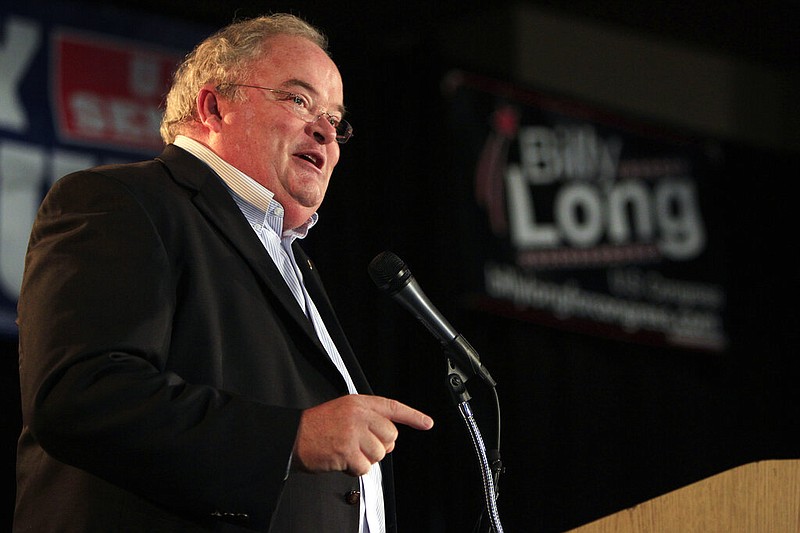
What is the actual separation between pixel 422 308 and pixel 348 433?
33 cm

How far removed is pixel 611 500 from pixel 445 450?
3.16 ft

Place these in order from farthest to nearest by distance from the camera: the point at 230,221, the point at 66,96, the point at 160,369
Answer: the point at 66,96 → the point at 230,221 → the point at 160,369

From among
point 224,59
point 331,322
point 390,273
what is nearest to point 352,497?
point 390,273

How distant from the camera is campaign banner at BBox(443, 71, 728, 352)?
192 inches

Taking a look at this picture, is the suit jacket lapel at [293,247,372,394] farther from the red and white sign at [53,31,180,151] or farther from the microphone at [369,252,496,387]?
the red and white sign at [53,31,180,151]

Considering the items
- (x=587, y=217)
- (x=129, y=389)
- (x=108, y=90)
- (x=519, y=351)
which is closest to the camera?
(x=129, y=389)

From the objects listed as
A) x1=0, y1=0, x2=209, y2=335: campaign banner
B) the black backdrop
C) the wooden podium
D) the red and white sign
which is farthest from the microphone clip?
the black backdrop

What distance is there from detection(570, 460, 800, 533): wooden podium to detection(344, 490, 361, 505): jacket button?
14.1 inches

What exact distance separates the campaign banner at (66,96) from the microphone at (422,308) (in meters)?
2.06

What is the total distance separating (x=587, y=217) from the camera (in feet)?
17.0

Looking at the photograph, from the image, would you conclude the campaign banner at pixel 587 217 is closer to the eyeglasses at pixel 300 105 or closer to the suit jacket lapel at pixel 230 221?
the eyeglasses at pixel 300 105

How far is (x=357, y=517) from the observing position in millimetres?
1685

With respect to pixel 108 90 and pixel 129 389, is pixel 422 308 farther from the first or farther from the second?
pixel 108 90

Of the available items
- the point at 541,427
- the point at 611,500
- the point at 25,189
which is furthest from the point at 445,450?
the point at 25,189
